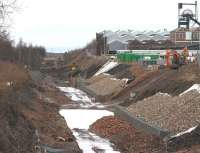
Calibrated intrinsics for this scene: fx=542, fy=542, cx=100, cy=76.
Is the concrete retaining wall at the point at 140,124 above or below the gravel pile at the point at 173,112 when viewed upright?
below

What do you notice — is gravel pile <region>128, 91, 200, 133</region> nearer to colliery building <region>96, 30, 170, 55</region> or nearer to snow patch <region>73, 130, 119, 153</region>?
snow patch <region>73, 130, 119, 153</region>

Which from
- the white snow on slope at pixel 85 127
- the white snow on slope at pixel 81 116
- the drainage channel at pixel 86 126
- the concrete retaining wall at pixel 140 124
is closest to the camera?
the concrete retaining wall at pixel 140 124

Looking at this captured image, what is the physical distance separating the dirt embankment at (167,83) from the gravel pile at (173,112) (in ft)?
9.08

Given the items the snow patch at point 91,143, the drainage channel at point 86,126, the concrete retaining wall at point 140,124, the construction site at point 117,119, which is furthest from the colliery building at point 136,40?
the snow patch at point 91,143

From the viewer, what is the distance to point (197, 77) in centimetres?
4097

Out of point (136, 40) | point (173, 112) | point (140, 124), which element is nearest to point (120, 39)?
point (136, 40)

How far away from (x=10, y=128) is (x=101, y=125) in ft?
47.1

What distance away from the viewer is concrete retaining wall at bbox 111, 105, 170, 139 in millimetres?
27189

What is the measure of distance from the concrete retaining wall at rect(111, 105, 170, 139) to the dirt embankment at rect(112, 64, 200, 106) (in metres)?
3.92

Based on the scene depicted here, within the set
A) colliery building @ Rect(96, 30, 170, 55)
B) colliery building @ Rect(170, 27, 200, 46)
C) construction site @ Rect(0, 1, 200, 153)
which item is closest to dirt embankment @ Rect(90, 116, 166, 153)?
construction site @ Rect(0, 1, 200, 153)

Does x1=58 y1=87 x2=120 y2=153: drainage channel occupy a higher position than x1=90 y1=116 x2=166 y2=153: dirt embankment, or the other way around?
x1=90 y1=116 x2=166 y2=153: dirt embankment

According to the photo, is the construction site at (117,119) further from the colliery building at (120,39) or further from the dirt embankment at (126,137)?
the colliery building at (120,39)

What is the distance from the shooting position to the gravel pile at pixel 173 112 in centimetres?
2750

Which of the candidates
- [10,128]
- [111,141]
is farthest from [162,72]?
[10,128]
